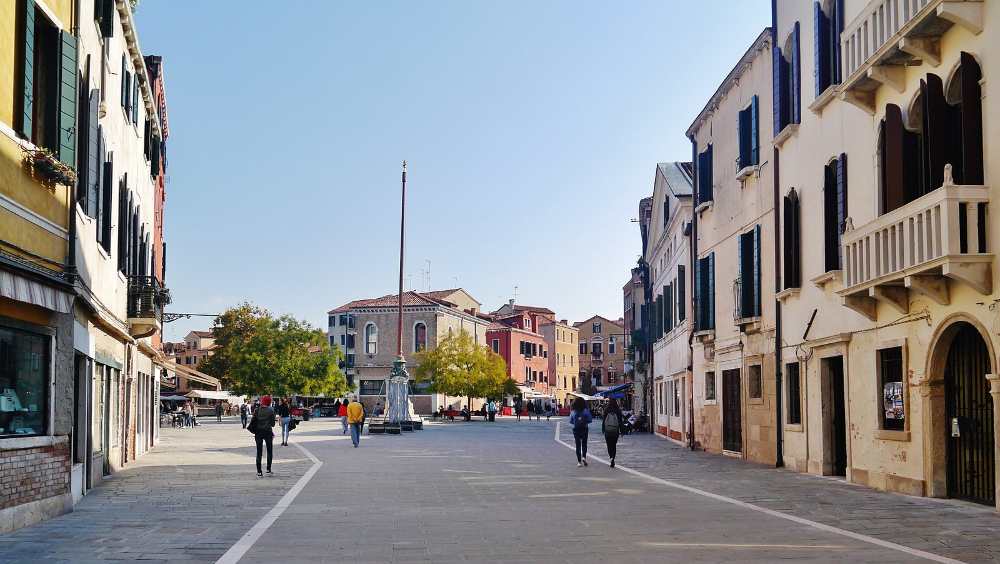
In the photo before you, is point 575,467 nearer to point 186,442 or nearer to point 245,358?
point 186,442

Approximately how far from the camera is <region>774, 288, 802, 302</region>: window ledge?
72.4ft

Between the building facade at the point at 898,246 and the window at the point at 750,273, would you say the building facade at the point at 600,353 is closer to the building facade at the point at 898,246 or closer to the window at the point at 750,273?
the window at the point at 750,273

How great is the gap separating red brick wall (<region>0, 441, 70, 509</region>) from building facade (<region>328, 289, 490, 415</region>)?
2945 inches

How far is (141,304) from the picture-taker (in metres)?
23.5

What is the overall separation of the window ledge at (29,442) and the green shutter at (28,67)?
Answer: 11.6 feet

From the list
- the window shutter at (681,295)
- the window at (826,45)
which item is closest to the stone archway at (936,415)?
the window at (826,45)

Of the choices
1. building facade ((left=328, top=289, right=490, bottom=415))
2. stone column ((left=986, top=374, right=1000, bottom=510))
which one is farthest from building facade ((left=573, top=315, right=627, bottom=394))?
stone column ((left=986, top=374, right=1000, bottom=510))

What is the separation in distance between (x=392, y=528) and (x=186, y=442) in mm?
26226

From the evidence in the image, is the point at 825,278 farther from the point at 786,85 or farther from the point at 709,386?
the point at 709,386

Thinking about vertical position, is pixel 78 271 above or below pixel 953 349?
above

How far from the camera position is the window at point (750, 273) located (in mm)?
25000

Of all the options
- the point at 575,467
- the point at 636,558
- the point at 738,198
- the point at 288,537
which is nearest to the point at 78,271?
the point at 288,537

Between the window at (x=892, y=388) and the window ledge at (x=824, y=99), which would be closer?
the window at (x=892, y=388)

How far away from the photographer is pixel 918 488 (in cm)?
1614
